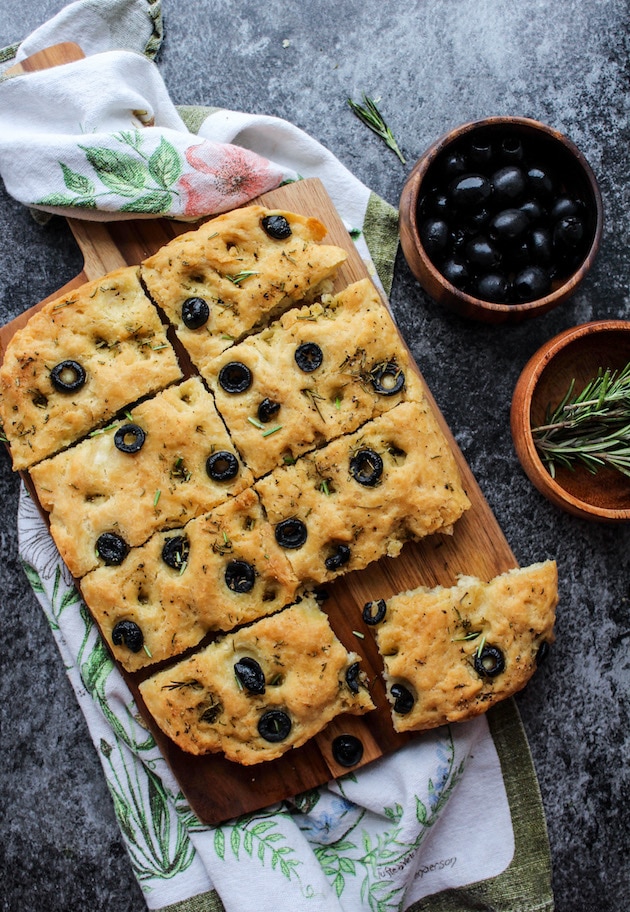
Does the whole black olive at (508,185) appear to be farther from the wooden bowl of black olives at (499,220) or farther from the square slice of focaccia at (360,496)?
the square slice of focaccia at (360,496)

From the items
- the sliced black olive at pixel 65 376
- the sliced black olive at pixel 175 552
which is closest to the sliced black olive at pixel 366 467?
the sliced black olive at pixel 175 552

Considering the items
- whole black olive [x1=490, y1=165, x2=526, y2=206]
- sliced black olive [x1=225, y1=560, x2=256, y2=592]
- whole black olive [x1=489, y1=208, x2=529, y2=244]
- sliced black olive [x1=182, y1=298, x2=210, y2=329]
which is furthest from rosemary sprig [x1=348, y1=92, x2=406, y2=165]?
sliced black olive [x1=225, y1=560, x2=256, y2=592]

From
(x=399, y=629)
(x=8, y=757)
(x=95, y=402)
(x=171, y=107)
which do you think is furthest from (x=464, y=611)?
(x=171, y=107)

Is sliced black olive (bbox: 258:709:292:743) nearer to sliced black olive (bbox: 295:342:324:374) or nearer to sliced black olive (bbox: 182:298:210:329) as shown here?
sliced black olive (bbox: 295:342:324:374)

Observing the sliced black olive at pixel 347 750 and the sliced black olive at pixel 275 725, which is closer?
the sliced black olive at pixel 275 725

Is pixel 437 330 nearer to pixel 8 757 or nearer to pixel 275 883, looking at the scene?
pixel 275 883

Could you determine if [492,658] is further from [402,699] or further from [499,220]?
[499,220]
